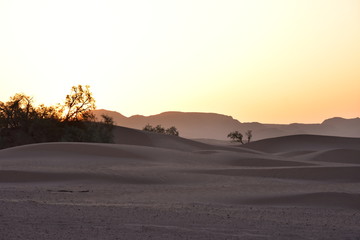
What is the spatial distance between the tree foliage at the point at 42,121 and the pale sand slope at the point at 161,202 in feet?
50.8

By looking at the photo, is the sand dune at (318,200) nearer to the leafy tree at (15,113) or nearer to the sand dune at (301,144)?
the leafy tree at (15,113)

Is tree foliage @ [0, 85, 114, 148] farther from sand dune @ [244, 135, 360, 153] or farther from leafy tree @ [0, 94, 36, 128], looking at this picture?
sand dune @ [244, 135, 360, 153]

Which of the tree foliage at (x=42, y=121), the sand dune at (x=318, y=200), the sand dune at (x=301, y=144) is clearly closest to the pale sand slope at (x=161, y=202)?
the sand dune at (x=318, y=200)

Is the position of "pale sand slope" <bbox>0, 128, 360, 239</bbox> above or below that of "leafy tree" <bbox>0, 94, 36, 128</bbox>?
below

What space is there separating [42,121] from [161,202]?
38399 mm

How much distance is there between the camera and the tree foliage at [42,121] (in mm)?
54156

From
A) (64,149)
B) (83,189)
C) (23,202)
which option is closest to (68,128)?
(64,149)

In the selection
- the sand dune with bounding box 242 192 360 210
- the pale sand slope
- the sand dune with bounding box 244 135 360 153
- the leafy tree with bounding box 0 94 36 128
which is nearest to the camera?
the pale sand slope

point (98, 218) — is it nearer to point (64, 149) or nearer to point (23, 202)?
point (23, 202)

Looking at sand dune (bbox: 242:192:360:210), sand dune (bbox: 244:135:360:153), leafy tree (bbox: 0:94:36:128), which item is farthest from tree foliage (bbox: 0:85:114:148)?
sand dune (bbox: 244:135:360:153)

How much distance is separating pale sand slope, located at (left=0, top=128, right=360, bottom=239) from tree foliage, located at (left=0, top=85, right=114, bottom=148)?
15.5 meters

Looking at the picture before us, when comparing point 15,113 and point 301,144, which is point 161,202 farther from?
point 301,144

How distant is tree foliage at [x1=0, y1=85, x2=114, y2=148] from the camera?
54.2 m

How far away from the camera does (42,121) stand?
179ft
